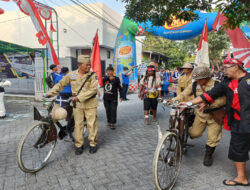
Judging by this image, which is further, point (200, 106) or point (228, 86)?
point (200, 106)

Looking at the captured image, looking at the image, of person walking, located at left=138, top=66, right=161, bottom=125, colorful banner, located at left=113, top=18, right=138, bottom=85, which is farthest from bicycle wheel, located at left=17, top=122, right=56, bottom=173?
colorful banner, located at left=113, top=18, right=138, bottom=85

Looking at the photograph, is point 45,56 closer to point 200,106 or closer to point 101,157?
point 101,157

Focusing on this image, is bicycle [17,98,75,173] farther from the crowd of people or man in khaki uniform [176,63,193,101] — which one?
man in khaki uniform [176,63,193,101]

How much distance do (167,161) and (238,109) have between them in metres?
1.14

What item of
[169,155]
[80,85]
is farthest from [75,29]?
[169,155]

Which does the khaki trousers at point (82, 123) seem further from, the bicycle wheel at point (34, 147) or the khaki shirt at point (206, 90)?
the khaki shirt at point (206, 90)

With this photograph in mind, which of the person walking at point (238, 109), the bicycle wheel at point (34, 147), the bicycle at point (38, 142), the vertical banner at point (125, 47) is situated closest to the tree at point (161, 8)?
the person walking at point (238, 109)

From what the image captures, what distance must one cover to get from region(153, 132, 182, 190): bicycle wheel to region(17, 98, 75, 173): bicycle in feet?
6.03

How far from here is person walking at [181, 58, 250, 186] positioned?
252 cm

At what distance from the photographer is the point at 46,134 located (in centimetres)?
321

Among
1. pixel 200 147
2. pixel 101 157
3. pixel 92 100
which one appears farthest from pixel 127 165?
pixel 200 147

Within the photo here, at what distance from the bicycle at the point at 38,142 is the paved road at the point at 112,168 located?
142 mm

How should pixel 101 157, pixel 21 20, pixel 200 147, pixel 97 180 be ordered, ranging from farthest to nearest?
pixel 21 20 → pixel 200 147 → pixel 101 157 → pixel 97 180

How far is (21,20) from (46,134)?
68.5 feet
